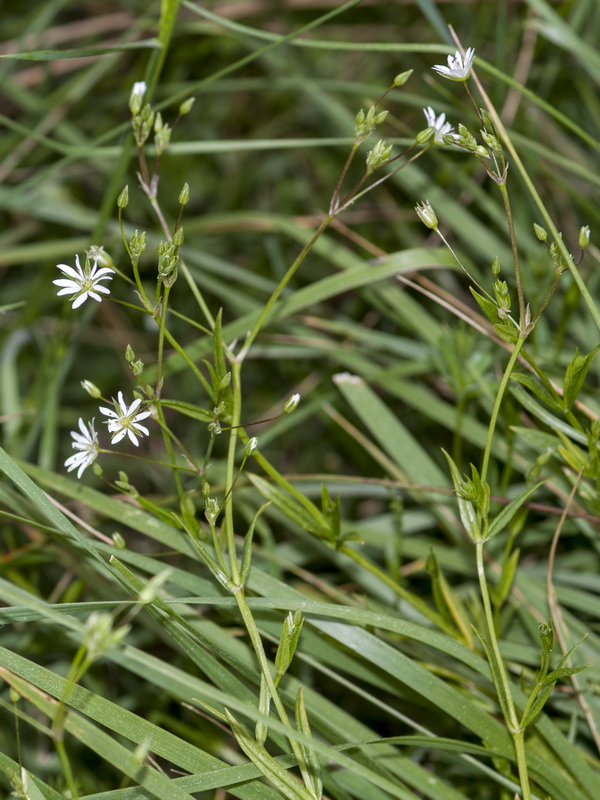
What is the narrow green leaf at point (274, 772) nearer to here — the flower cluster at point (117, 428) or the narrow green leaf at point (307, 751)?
the narrow green leaf at point (307, 751)

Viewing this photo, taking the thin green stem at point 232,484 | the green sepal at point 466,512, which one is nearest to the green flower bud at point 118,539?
the thin green stem at point 232,484

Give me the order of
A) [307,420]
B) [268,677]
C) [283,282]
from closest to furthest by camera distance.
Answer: [268,677] < [283,282] < [307,420]

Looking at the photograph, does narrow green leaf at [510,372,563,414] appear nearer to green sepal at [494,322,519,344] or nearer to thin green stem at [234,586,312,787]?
green sepal at [494,322,519,344]

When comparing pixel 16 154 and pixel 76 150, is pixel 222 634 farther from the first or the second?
pixel 16 154

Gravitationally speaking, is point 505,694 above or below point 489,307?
below

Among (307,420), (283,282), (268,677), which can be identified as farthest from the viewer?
Result: (307,420)

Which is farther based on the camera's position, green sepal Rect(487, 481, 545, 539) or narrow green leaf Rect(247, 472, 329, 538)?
narrow green leaf Rect(247, 472, 329, 538)

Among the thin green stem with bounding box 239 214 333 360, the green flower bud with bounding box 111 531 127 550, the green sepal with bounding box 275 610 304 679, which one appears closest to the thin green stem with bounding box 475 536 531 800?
the green sepal with bounding box 275 610 304 679

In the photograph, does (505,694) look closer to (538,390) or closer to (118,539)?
(538,390)

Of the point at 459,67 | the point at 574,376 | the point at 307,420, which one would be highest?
the point at 459,67

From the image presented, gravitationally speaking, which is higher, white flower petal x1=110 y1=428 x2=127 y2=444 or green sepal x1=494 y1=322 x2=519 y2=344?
green sepal x1=494 y1=322 x2=519 y2=344

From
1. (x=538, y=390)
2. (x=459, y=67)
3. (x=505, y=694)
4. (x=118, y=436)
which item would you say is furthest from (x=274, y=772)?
(x=459, y=67)

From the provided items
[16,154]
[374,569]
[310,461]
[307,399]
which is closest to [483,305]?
[374,569]
